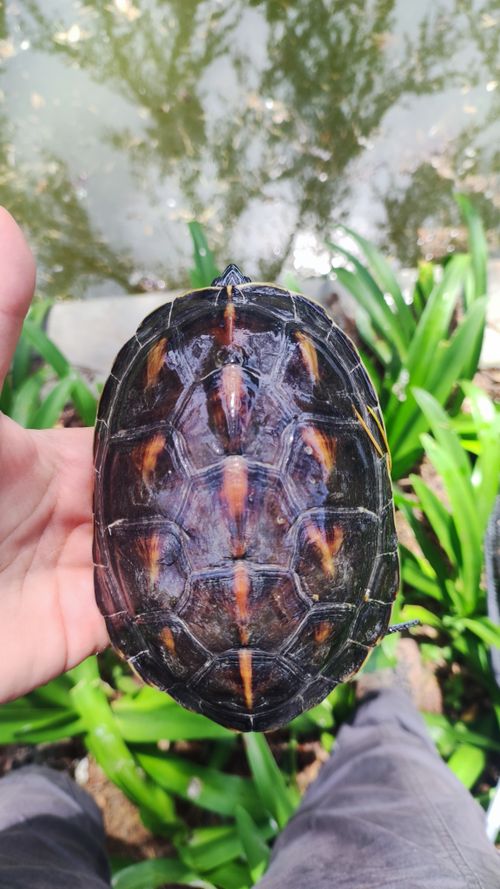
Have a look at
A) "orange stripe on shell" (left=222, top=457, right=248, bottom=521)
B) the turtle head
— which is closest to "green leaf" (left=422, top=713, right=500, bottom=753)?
"orange stripe on shell" (left=222, top=457, right=248, bottom=521)

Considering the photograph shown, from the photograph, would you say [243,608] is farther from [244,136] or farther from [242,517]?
[244,136]

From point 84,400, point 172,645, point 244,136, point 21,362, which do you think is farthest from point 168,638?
point 244,136

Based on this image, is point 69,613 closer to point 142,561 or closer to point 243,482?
point 142,561

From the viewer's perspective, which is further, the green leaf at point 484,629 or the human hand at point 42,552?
the green leaf at point 484,629

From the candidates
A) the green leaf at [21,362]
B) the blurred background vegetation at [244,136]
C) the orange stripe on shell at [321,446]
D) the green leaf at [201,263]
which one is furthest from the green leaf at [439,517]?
the green leaf at [21,362]

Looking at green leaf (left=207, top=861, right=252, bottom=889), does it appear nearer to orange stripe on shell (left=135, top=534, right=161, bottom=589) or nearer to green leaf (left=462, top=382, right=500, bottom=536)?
orange stripe on shell (left=135, top=534, right=161, bottom=589)

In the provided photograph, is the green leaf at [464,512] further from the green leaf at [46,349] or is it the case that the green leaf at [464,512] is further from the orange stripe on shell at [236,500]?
the green leaf at [46,349]

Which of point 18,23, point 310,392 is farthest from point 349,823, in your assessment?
point 18,23
